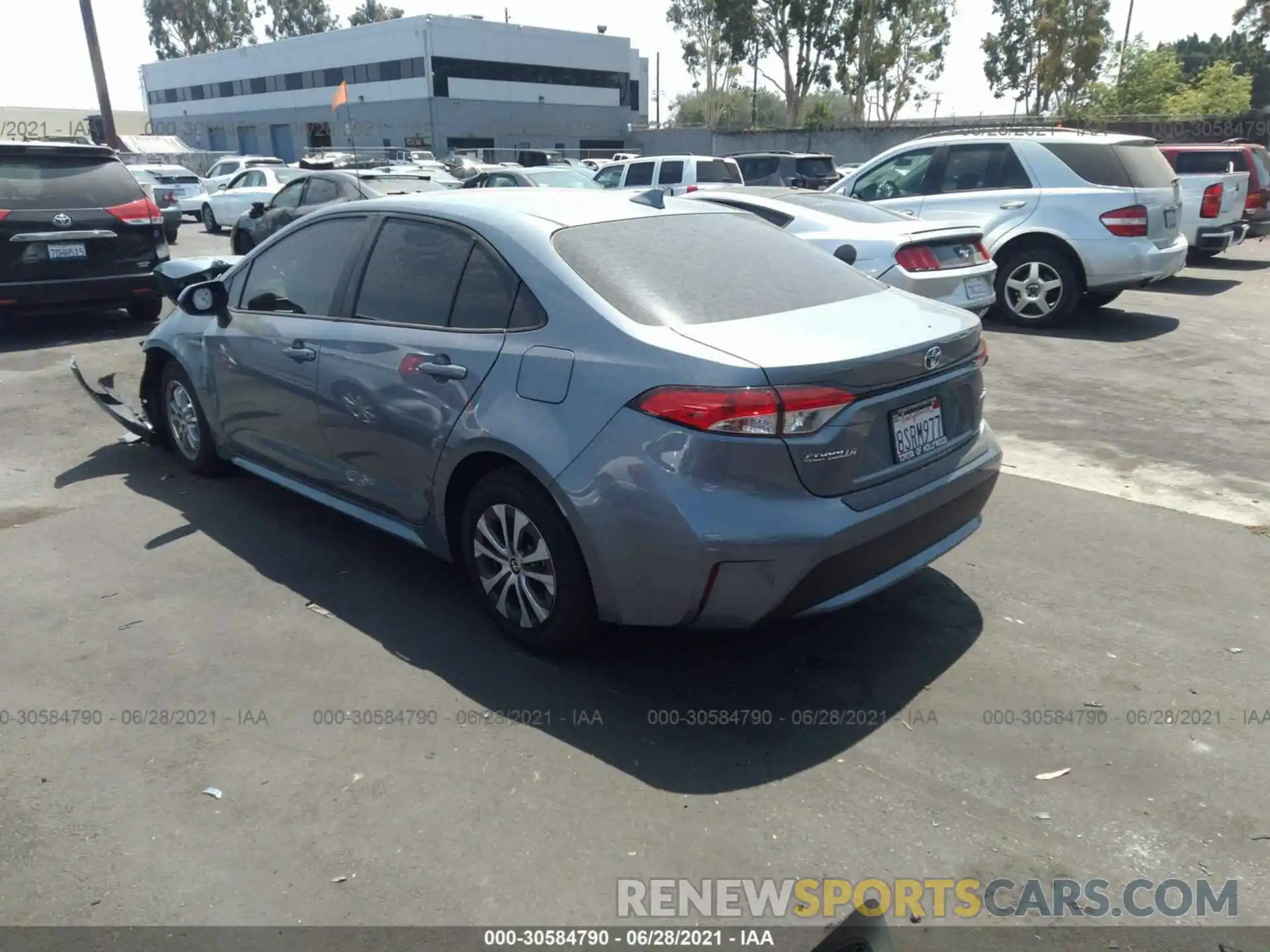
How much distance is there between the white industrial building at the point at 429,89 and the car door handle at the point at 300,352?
51510 mm

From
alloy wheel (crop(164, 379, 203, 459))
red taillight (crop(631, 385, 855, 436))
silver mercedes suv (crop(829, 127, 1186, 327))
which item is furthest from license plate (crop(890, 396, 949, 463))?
silver mercedes suv (crop(829, 127, 1186, 327))

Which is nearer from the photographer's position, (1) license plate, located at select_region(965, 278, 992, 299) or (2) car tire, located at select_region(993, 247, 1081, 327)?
(1) license plate, located at select_region(965, 278, 992, 299)

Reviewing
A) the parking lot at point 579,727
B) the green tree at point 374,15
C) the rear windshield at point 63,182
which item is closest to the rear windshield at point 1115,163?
the parking lot at point 579,727

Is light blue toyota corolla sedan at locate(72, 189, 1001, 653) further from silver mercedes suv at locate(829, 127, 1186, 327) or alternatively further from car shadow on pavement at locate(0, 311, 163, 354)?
car shadow on pavement at locate(0, 311, 163, 354)

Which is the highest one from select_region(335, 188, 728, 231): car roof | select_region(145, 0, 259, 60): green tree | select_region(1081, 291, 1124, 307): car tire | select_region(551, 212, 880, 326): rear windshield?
select_region(145, 0, 259, 60): green tree

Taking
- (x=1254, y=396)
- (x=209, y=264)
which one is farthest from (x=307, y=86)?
(x=1254, y=396)

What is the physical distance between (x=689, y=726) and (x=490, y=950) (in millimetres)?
1119

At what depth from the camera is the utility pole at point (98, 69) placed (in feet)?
94.1

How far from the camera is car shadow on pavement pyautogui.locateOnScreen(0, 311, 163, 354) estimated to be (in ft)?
33.3

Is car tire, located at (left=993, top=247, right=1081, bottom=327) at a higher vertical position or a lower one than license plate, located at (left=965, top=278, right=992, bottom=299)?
lower

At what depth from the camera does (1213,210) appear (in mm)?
13359

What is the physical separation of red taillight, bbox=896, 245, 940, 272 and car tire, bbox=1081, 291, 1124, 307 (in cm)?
283

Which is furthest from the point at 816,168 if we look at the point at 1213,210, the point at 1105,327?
the point at 1105,327

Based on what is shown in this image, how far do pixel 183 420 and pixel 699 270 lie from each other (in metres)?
3.67
